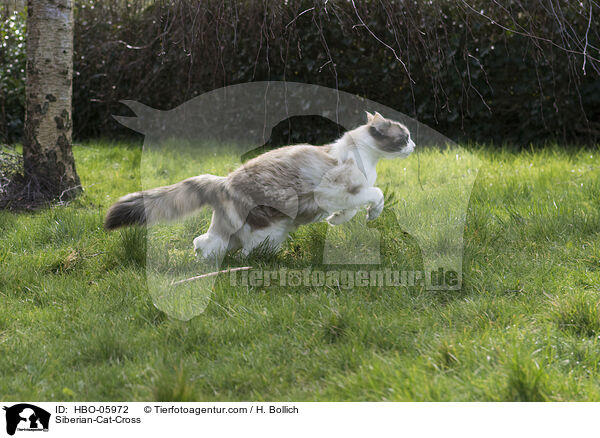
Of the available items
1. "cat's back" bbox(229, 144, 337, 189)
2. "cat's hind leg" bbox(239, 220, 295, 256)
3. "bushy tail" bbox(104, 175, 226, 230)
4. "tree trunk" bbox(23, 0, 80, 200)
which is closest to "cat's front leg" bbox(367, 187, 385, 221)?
"cat's back" bbox(229, 144, 337, 189)

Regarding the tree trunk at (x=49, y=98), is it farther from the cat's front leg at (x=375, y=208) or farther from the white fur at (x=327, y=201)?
the cat's front leg at (x=375, y=208)

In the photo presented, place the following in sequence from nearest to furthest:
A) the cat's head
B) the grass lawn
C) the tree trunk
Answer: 1. the grass lawn
2. the cat's head
3. the tree trunk

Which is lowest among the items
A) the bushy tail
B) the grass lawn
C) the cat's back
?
the grass lawn

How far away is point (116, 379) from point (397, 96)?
19.5ft

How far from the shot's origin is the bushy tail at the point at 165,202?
3656 millimetres

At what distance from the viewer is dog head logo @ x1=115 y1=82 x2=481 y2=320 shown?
11.9 feet

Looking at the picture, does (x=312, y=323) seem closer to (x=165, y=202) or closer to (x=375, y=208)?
(x=375, y=208)

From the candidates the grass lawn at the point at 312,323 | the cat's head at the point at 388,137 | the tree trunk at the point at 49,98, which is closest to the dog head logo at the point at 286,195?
the grass lawn at the point at 312,323
